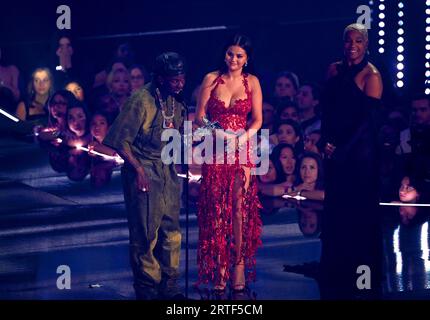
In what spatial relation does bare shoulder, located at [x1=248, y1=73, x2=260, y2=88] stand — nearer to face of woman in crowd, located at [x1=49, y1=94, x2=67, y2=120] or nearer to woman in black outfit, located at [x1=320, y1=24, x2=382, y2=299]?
woman in black outfit, located at [x1=320, y1=24, x2=382, y2=299]

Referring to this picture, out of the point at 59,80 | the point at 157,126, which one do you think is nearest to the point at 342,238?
the point at 157,126

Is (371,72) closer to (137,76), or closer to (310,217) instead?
(310,217)

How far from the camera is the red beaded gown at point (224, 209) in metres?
7.30

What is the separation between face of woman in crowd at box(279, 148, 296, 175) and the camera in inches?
313

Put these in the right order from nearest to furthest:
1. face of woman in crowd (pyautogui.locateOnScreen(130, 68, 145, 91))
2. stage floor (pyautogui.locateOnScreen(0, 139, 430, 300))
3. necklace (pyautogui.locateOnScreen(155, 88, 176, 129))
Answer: necklace (pyautogui.locateOnScreen(155, 88, 176, 129)) → stage floor (pyautogui.locateOnScreen(0, 139, 430, 300)) → face of woman in crowd (pyautogui.locateOnScreen(130, 68, 145, 91))

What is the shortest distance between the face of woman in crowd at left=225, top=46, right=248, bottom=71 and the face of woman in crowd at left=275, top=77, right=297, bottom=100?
2.11 feet

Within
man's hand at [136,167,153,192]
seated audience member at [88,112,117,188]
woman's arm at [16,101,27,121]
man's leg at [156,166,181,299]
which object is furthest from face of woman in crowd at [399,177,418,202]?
woman's arm at [16,101,27,121]

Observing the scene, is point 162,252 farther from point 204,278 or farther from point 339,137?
point 339,137

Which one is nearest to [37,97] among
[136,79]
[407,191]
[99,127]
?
[99,127]

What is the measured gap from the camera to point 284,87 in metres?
7.93

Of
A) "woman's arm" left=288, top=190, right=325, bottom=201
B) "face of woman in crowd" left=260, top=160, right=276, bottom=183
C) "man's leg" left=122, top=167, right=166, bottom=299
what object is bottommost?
"man's leg" left=122, top=167, right=166, bottom=299

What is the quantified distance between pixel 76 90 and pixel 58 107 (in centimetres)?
19

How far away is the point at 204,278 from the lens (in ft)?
24.5

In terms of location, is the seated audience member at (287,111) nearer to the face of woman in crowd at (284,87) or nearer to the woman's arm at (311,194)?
the face of woman in crowd at (284,87)
